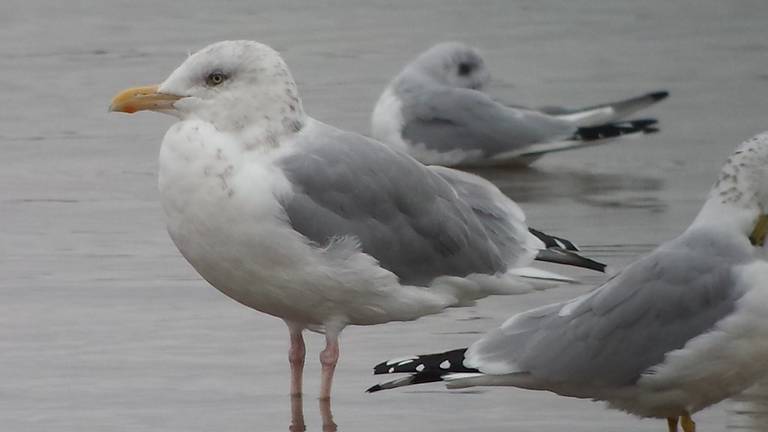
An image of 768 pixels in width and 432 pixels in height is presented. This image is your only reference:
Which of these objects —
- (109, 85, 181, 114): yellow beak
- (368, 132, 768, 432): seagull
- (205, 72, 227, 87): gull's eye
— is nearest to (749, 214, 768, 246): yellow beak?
(368, 132, 768, 432): seagull

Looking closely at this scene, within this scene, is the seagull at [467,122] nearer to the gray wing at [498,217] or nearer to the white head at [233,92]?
the gray wing at [498,217]

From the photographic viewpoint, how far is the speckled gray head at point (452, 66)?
11.9 m

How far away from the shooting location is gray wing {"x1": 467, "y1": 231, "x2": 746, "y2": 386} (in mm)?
6027

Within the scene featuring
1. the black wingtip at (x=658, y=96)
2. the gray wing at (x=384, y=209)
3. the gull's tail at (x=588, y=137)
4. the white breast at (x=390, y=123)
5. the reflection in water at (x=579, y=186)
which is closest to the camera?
the gray wing at (x=384, y=209)

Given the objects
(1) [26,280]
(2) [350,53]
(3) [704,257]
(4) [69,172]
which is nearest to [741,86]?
(2) [350,53]

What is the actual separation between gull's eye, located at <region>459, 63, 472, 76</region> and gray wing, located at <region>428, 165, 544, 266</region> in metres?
4.44

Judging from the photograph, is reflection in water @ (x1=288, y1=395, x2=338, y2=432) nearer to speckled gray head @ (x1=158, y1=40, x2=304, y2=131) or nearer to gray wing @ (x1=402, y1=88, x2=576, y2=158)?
speckled gray head @ (x1=158, y1=40, x2=304, y2=131)

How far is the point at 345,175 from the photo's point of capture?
683 centimetres

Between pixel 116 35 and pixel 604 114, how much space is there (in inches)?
195

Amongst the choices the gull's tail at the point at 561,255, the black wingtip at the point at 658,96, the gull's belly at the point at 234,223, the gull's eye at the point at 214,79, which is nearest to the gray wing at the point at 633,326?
the gull's belly at the point at 234,223

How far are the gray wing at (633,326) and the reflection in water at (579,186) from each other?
4.14m

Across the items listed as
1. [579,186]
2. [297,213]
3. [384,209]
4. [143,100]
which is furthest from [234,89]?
[579,186]

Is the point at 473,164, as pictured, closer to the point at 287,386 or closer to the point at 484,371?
the point at 287,386

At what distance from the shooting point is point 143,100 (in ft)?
22.4
